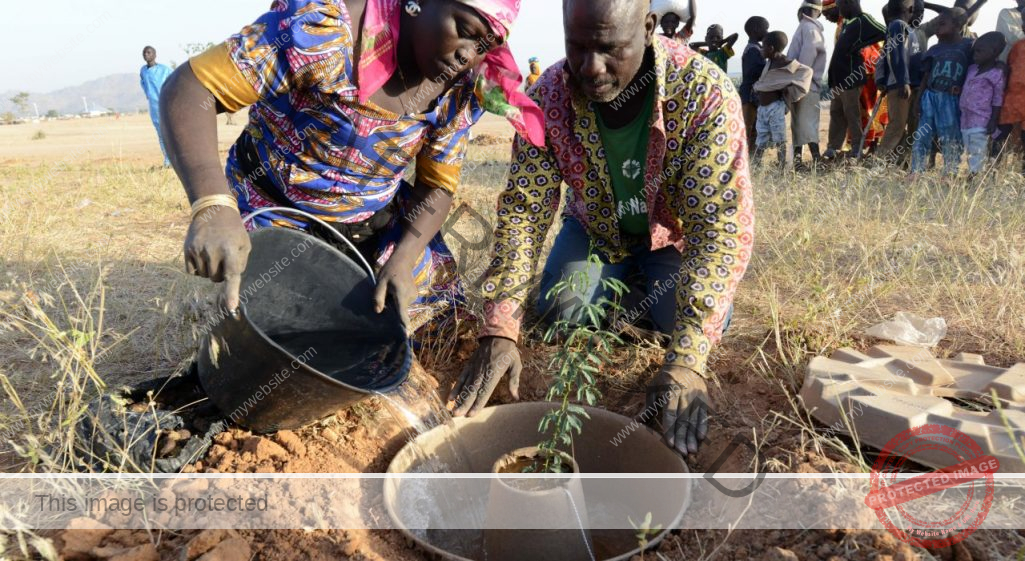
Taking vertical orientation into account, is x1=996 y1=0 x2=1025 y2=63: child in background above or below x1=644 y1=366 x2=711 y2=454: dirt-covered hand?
above

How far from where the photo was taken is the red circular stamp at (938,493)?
1458 mm

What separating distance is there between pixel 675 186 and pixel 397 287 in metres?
1.00

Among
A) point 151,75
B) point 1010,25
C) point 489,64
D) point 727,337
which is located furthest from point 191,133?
point 151,75

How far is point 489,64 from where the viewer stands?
2088 millimetres

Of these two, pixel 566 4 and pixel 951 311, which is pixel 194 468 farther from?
pixel 951 311

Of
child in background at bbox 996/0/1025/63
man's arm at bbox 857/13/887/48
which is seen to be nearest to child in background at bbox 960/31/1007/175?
child in background at bbox 996/0/1025/63

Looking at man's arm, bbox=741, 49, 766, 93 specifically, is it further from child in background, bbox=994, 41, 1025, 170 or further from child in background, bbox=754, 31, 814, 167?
child in background, bbox=994, 41, 1025, 170

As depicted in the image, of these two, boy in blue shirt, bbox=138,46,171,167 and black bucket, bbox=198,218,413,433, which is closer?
black bucket, bbox=198,218,413,433

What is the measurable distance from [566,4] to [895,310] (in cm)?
182

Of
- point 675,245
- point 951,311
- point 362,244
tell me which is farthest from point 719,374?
point 362,244

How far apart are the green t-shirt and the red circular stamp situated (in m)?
1.13

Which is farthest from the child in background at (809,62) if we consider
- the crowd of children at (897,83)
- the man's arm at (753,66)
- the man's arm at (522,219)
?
the man's arm at (522,219)

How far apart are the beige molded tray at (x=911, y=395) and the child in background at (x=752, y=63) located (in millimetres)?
5147

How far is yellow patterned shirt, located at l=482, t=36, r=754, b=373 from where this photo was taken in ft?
6.66
